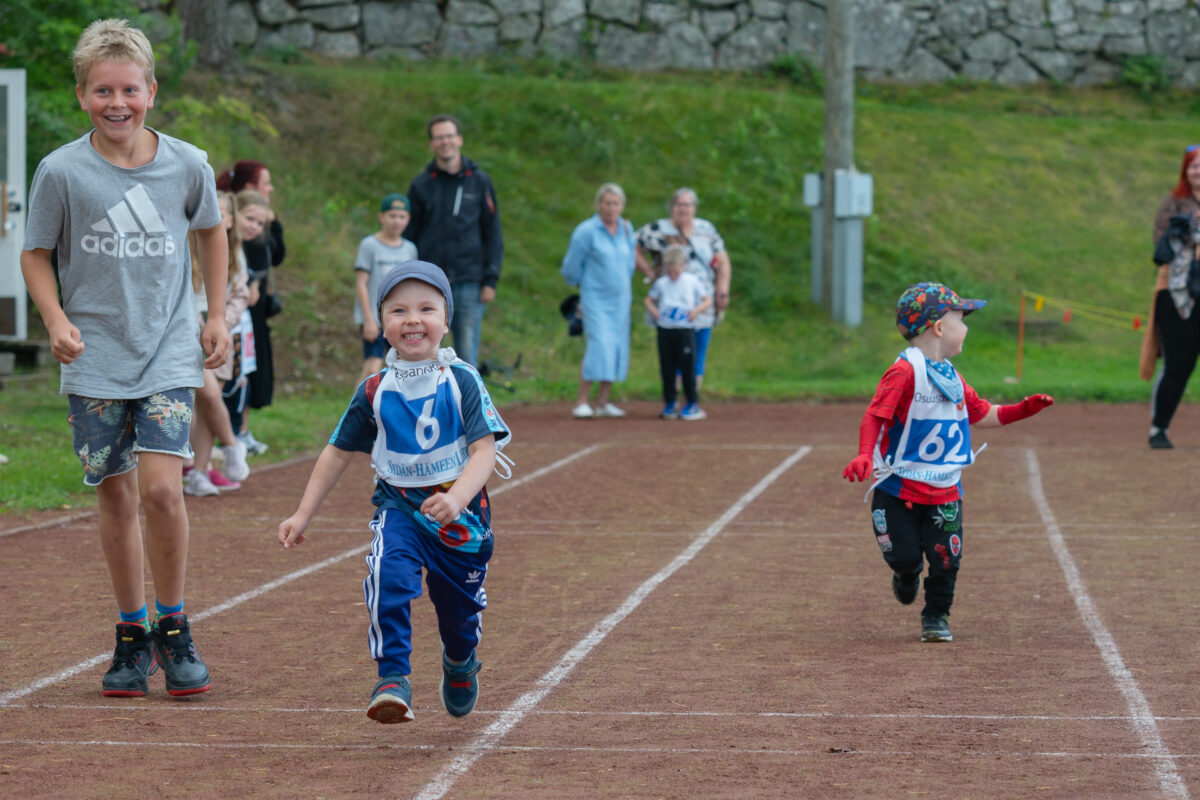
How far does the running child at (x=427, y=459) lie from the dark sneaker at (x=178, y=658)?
2.86 feet

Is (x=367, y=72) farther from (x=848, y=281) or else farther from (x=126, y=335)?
(x=126, y=335)

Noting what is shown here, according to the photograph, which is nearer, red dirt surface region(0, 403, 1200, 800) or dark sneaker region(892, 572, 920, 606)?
red dirt surface region(0, 403, 1200, 800)

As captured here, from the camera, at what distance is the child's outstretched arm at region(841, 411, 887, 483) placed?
5.63 metres

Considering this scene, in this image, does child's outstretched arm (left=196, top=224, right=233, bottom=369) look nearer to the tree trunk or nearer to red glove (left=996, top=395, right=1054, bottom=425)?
red glove (left=996, top=395, right=1054, bottom=425)

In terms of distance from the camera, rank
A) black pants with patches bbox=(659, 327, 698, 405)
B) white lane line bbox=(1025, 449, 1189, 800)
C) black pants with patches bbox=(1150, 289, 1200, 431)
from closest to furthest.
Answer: white lane line bbox=(1025, 449, 1189, 800)
black pants with patches bbox=(1150, 289, 1200, 431)
black pants with patches bbox=(659, 327, 698, 405)

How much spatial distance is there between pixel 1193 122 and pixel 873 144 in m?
6.48

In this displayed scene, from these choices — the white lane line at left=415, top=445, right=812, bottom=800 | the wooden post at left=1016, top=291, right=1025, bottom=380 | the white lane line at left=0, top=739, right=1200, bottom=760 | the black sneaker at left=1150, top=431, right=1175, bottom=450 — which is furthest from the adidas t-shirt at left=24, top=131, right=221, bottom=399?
the wooden post at left=1016, top=291, right=1025, bottom=380

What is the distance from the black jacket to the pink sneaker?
319 cm

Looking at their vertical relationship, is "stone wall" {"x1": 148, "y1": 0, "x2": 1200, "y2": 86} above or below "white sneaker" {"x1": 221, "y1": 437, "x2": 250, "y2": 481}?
above

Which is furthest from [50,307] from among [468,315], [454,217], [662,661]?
[468,315]

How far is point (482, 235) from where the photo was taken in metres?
13.1

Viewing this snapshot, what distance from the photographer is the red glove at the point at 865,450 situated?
18.5ft

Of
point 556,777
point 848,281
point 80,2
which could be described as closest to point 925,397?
point 556,777

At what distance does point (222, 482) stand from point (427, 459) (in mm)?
6026
